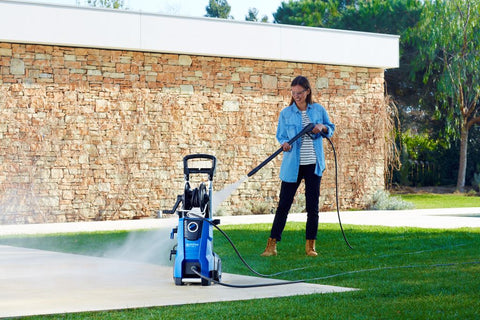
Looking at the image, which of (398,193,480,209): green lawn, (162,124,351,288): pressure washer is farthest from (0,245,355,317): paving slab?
(398,193,480,209): green lawn

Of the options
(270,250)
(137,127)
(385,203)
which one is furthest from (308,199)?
(385,203)

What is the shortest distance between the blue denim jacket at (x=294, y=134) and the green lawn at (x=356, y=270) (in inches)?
33.9

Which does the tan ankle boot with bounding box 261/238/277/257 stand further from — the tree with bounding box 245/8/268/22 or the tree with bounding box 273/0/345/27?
the tree with bounding box 245/8/268/22

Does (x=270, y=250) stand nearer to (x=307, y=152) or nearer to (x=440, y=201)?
(x=307, y=152)

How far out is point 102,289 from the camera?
619cm

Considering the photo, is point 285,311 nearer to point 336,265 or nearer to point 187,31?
point 336,265

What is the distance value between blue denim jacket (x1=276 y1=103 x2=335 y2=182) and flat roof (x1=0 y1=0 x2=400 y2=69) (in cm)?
764

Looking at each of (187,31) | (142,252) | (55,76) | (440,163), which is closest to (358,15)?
(440,163)

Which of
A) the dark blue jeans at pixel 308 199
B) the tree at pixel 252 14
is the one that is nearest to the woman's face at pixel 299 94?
the dark blue jeans at pixel 308 199

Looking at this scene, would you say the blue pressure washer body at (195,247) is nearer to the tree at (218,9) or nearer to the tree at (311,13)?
the tree at (311,13)

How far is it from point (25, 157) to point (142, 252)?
6.12m

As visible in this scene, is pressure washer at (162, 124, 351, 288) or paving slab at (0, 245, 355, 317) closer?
paving slab at (0, 245, 355, 317)

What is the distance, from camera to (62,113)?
49.7 ft

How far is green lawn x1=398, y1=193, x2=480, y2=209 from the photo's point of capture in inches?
776
